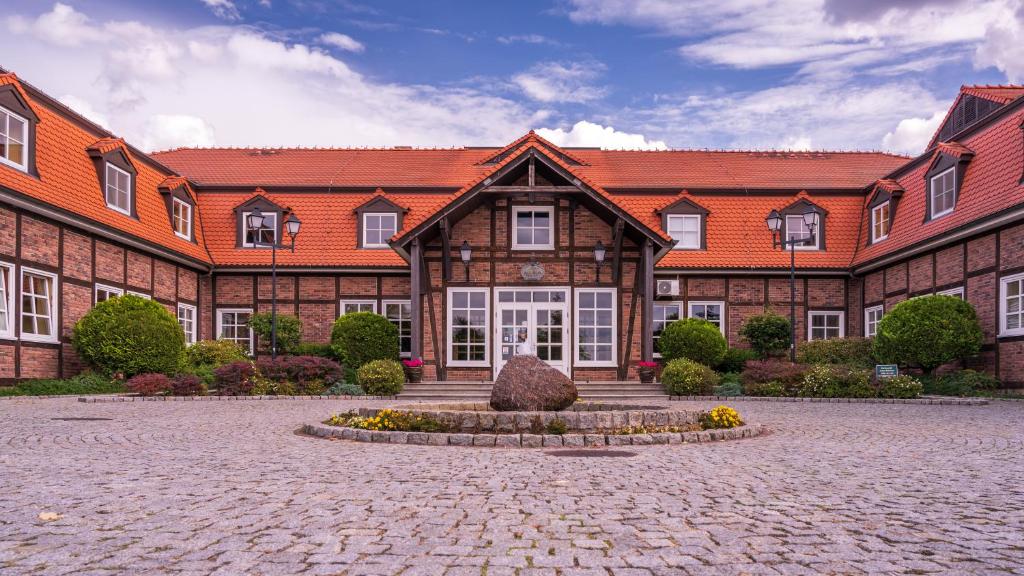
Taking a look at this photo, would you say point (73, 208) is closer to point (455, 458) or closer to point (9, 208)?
point (9, 208)

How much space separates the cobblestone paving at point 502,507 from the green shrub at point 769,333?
12.2 meters

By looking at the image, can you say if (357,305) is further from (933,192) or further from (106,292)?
(933,192)

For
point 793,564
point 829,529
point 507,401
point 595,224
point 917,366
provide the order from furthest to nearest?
1. point 595,224
2. point 917,366
3. point 507,401
4. point 829,529
5. point 793,564

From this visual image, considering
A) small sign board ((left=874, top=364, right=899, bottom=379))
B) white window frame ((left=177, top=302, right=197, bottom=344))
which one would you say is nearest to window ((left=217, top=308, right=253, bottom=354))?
white window frame ((left=177, top=302, right=197, bottom=344))

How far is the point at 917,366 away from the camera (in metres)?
20.0

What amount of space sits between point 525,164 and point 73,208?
10.7m

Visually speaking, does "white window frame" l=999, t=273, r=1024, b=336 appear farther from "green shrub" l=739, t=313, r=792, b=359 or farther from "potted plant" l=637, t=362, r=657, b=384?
"potted plant" l=637, t=362, r=657, b=384

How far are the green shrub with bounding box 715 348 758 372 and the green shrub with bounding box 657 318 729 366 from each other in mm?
780

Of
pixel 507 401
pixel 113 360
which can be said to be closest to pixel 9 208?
pixel 113 360

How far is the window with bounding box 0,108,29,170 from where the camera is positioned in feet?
53.2

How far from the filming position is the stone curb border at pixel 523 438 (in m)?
9.06

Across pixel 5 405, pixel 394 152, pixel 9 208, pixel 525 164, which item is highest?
pixel 394 152

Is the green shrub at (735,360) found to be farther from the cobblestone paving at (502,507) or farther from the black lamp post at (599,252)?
the cobblestone paving at (502,507)

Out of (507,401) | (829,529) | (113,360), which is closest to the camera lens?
(829,529)
